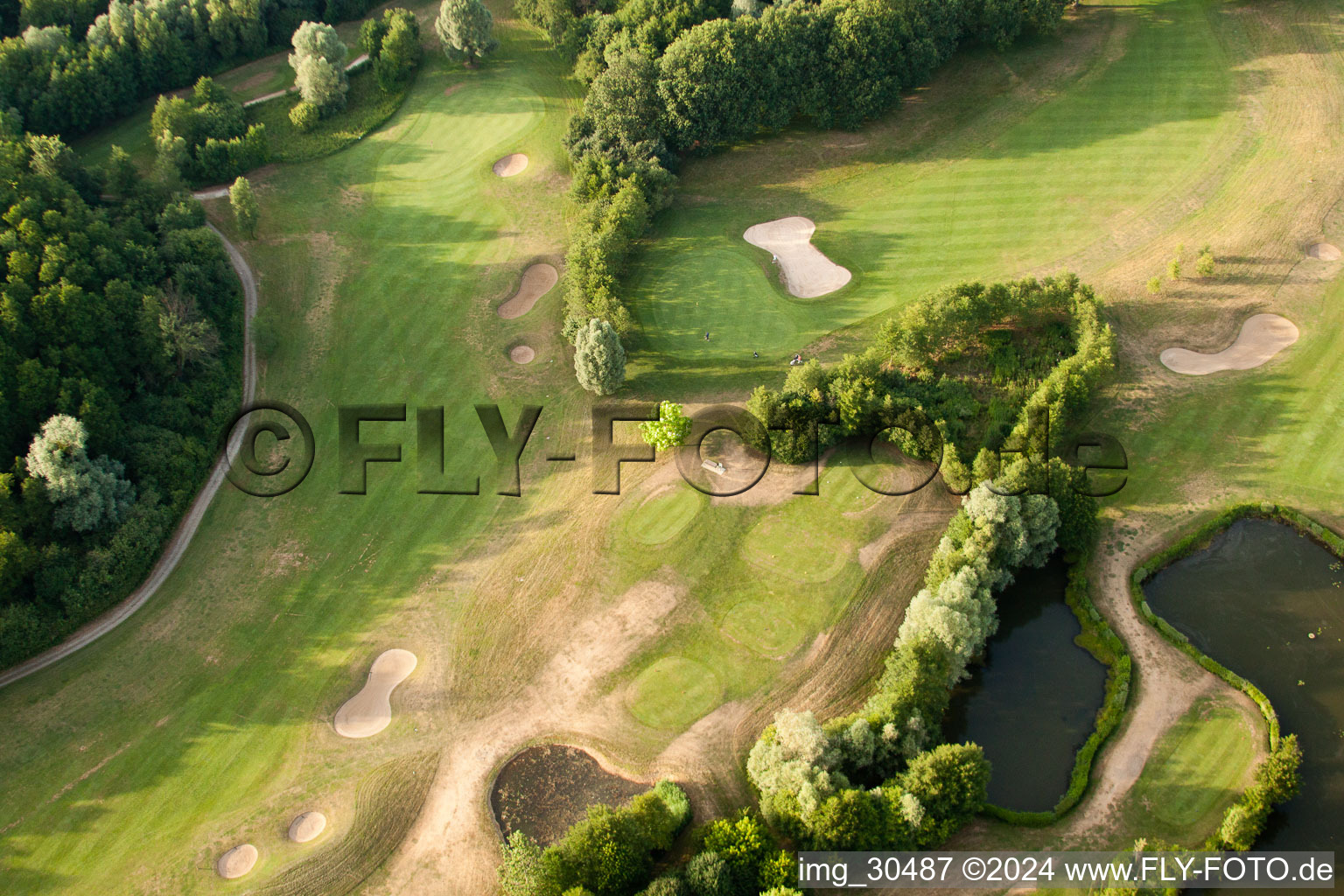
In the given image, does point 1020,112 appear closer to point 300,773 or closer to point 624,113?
point 624,113

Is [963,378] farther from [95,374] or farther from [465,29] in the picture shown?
[465,29]

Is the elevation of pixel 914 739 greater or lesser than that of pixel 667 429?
lesser

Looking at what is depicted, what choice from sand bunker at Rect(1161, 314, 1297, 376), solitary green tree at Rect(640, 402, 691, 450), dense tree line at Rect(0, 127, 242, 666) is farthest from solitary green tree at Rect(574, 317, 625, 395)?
sand bunker at Rect(1161, 314, 1297, 376)

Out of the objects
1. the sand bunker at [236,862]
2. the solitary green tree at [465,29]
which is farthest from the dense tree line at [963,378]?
the solitary green tree at [465,29]

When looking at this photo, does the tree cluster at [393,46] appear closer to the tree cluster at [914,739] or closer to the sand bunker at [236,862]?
the tree cluster at [914,739]

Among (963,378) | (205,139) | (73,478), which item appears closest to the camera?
(73,478)

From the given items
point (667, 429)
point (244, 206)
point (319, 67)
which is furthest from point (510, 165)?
→ point (667, 429)

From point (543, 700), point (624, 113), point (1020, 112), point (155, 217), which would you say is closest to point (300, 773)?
point (543, 700)
